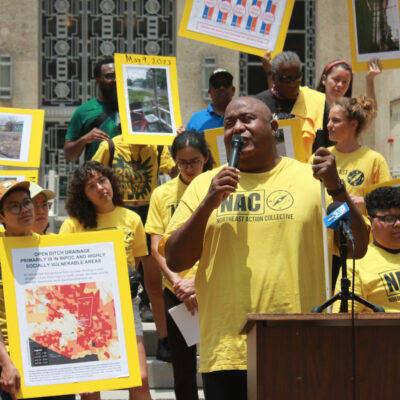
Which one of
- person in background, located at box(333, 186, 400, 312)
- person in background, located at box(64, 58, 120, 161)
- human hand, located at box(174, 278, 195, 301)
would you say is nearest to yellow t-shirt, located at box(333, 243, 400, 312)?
person in background, located at box(333, 186, 400, 312)

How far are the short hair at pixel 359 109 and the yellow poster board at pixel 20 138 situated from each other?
8.21ft

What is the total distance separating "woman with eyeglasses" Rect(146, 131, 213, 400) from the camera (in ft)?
18.0

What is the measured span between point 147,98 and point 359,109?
80.7 inches

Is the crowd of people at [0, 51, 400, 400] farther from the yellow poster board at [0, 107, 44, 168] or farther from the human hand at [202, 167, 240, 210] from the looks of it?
the yellow poster board at [0, 107, 44, 168]

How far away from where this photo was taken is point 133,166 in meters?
6.83

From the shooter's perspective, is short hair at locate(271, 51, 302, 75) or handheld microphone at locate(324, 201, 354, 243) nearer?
handheld microphone at locate(324, 201, 354, 243)

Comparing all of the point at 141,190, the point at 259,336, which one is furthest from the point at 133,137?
the point at 259,336

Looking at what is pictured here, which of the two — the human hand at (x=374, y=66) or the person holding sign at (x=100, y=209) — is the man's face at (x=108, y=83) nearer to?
the person holding sign at (x=100, y=209)

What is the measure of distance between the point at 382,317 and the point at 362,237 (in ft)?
1.77

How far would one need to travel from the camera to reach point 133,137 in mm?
6742

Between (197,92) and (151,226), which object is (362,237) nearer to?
(151,226)

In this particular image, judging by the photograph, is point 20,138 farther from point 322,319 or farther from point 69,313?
point 322,319

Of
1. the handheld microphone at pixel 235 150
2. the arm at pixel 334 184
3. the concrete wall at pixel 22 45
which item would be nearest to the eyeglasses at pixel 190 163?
the handheld microphone at pixel 235 150

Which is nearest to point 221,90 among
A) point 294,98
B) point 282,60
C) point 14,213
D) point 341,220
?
point 294,98
